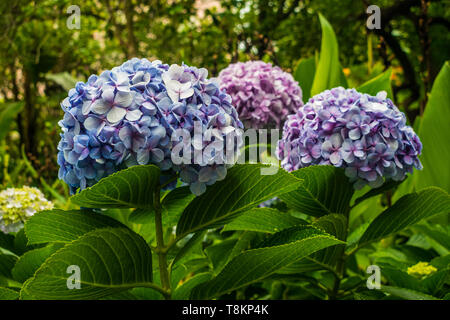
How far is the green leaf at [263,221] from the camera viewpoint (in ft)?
3.13

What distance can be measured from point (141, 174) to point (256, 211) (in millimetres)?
314

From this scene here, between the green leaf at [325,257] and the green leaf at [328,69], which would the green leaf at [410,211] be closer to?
the green leaf at [325,257]

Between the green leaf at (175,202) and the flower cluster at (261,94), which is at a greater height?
the flower cluster at (261,94)

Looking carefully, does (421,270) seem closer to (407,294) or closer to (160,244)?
(407,294)

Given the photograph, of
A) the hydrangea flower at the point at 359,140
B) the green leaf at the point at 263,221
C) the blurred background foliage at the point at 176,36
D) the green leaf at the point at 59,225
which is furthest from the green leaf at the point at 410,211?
the blurred background foliage at the point at 176,36

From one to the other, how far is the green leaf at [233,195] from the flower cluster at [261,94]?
0.65m

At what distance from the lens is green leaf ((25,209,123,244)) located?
75cm

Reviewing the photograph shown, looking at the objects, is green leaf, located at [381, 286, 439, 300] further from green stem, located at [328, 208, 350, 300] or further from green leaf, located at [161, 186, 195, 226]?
green leaf, located at [161, 186, 195, 226]

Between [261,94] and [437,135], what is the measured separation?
0.53m

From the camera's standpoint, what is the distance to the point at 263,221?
961 mm

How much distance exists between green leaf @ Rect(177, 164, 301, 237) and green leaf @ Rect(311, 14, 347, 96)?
83 cm

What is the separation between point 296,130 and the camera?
104 centimetres

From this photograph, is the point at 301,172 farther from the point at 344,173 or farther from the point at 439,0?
the point at 439,0

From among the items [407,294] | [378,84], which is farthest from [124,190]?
[378,84]
